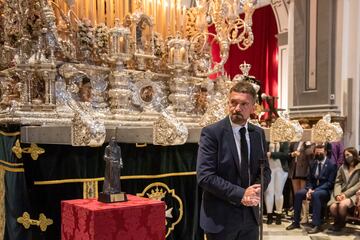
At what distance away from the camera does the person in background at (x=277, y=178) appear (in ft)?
23.6

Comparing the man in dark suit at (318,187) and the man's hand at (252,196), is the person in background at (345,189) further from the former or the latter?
the man's hand at (252,196)

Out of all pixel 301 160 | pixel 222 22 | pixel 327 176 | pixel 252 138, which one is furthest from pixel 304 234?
pixel 252 138

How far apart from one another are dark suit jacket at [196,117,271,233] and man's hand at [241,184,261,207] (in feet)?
0.28

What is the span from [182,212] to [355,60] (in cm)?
540

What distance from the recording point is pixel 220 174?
2.66m

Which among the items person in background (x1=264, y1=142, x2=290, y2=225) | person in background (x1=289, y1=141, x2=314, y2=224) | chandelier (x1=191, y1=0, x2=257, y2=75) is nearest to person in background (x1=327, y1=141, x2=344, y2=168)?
person in background (x1=289, y1=141, x2=314, y2=224)

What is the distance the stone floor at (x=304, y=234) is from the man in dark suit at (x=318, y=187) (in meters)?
0.15

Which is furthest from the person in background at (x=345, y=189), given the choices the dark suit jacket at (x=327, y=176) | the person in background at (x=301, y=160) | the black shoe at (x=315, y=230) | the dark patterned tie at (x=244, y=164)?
the dark patterned tie at (x=244, y=164)

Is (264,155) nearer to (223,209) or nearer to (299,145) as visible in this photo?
(223,209)

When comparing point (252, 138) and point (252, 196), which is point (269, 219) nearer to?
point (252, 138)

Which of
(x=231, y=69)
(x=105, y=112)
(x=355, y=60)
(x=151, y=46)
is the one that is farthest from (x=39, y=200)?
(x=231, y=69)

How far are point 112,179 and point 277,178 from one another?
4.83 m

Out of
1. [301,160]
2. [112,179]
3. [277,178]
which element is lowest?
[277,178]

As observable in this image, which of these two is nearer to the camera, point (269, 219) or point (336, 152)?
point (269, 219)
